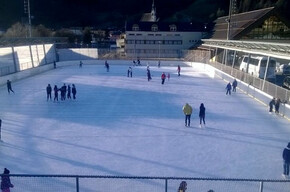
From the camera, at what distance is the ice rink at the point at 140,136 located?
8.14m

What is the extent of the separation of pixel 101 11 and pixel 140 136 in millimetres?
94166

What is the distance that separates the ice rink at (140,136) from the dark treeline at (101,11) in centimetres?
6279

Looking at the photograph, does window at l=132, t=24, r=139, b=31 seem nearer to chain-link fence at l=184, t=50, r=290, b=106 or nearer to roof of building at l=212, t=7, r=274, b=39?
roof of building at l=212, t=7, r=274, b=39

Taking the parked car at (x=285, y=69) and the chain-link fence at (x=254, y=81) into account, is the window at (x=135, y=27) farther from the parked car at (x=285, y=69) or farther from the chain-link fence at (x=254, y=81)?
the parked car at (x=285, y=69)

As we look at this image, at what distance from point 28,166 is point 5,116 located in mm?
6153

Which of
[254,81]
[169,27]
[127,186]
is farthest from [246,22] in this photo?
[127,186]

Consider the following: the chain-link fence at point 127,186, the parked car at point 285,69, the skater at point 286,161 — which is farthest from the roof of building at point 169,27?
the chain-link fence at point 127,186

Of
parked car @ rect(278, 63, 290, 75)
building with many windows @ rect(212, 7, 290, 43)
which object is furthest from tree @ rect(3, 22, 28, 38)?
parked car @ rect(278, 63, 290, 75)

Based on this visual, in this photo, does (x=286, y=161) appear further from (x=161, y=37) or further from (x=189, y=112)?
(x=161, y=37)

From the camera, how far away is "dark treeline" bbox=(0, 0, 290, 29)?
7850 cm

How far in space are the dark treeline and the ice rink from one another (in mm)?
62792

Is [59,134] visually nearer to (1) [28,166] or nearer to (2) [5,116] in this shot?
(1) [28,166]

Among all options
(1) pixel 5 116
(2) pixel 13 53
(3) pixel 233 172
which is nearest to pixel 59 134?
(1) pixel 5 116

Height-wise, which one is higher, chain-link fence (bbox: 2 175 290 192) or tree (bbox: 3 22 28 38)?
tree (bbox: 3 22 28 38)
